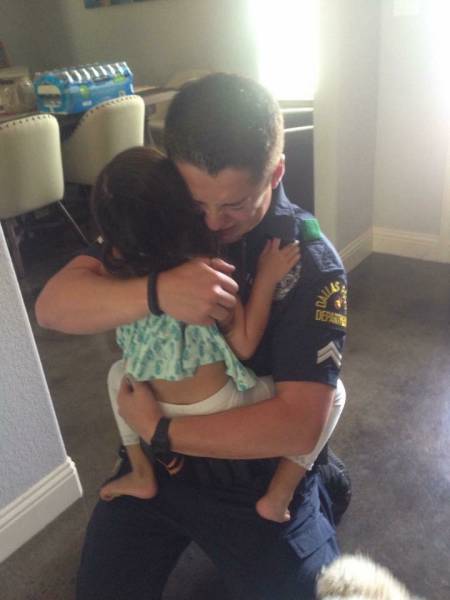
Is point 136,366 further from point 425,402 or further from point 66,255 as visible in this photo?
point 66,255

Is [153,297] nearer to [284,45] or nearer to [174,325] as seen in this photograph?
[174,325]

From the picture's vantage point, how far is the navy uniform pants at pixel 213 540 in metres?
1.06

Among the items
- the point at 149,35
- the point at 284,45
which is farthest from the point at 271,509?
the point at 149,35

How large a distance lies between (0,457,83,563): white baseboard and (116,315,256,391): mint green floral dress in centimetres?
62

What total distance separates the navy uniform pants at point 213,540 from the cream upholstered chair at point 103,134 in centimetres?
209

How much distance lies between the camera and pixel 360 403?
189cm

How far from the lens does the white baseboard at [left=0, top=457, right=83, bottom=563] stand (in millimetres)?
1447

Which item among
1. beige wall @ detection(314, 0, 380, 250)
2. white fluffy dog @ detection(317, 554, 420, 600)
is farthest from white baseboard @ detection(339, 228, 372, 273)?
white fluffy dog @ detection(317, 554, 420, 600)

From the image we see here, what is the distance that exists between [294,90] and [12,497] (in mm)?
3055

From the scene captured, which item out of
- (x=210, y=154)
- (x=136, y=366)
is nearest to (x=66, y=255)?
(x=136, y=366)

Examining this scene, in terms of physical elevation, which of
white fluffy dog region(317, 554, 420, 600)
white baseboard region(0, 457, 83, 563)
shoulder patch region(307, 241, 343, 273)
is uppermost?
shoulder patch region(307, 241, 343, 273)

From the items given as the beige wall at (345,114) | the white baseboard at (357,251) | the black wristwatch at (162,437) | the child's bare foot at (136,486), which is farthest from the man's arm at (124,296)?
the white baseboard at (357,251)

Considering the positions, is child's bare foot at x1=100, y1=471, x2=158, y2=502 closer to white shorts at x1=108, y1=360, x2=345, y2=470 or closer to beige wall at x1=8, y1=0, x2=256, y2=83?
white shorts at x1=108, y1=360, x2=345, y2=470

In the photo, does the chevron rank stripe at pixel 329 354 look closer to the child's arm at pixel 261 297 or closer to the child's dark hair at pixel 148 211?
the child's arm at pixel 261 297
